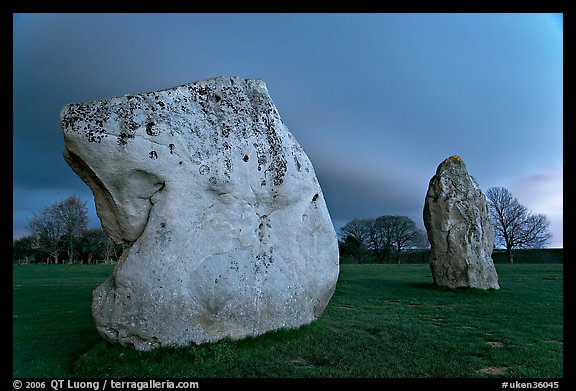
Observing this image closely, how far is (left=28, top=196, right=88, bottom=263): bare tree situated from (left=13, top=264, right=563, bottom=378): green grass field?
37.5m

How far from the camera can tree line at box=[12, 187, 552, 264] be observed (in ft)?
164

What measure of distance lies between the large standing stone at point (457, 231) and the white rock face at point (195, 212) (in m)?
10.3

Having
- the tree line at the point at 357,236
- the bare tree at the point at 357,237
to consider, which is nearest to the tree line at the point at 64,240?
the tree line at the point at 357,236

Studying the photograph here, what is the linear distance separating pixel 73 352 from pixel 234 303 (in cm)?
345

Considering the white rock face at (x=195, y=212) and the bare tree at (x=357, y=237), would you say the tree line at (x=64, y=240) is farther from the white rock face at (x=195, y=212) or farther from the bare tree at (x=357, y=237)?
the white rock face at (x=195, y=212)

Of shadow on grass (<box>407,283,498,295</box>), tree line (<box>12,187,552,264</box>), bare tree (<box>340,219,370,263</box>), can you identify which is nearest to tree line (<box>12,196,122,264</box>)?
tree line (<box>12,187,552,264</box>)

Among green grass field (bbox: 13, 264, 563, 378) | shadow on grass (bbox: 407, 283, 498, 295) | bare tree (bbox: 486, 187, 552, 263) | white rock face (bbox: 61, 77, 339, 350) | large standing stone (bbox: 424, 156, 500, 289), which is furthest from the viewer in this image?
bare tree (bbox: 486, 187, 552, 263)

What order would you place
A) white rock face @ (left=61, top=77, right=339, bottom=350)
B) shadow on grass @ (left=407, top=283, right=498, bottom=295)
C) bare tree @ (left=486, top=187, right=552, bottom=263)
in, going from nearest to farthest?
white rock face @ (left=61, top=77, right=339, bottom=350) → shadow on grass @ (left=407, top=283, right=498, bottom=295) → bare tree @ (left=486, top=187, right=552, bottom=263)

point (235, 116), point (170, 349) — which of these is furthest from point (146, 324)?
point (235, 116)

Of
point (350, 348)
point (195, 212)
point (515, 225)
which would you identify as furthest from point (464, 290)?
point (515, 225)

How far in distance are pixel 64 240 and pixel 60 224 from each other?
2.42 metres

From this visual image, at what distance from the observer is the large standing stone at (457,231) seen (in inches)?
720

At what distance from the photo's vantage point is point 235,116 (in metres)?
9.62

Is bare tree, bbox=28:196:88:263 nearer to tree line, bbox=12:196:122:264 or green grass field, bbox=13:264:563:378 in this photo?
tree line, bbox=12:196:122:264
